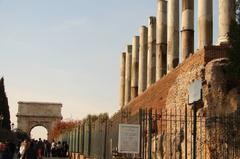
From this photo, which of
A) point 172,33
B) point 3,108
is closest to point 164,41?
point 172,33

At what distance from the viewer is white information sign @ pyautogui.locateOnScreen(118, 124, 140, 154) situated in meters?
11.3

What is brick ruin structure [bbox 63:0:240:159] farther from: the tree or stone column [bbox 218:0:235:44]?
the tree

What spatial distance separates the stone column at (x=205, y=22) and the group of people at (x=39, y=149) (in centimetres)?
907

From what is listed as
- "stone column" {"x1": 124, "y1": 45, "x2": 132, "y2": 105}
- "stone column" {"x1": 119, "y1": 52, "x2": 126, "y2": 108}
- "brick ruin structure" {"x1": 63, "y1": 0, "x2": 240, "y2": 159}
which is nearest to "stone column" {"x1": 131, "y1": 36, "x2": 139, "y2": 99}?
"stone column" {"x1": 124, "y1": 45, "x2": 132, "y2": 105}

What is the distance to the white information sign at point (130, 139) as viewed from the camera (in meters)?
11.3

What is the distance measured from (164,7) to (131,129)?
963 inches

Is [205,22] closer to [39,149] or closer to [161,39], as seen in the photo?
[161,39]

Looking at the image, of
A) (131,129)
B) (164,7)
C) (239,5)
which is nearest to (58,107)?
(164,7)

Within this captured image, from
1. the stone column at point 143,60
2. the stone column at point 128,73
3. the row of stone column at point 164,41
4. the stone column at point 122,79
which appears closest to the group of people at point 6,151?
the row of stone column at point 164,41

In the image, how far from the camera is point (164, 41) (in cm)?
3434

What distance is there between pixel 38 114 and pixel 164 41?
54022mm

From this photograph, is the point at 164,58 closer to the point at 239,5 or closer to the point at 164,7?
the point at 164,7

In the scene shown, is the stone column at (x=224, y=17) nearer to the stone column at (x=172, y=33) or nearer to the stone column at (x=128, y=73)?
the stone column at (x=172, y=33)

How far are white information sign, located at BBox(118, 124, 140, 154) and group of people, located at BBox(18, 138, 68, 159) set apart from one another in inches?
331
